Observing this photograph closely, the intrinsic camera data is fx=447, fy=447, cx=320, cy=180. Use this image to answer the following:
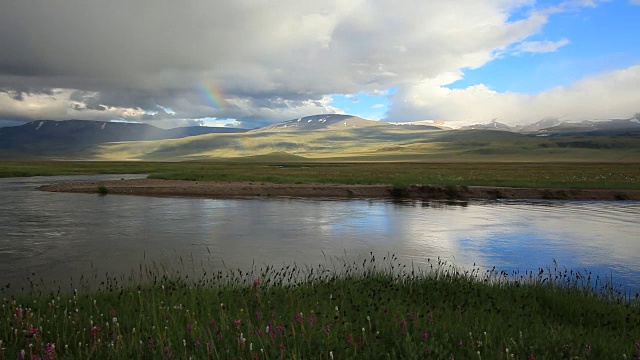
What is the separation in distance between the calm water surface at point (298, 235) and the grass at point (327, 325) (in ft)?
21.8

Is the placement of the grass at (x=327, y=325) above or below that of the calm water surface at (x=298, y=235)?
above

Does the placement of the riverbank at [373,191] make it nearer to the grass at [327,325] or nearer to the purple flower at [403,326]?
the grass at [327,325]

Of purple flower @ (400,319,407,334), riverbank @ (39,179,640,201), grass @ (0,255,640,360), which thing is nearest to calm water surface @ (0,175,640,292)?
grass @ (0,255,640,360)

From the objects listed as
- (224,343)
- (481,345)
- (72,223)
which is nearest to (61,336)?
(224,343)

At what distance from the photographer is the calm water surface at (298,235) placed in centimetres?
1977

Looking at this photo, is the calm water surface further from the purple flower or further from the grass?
the purple flower

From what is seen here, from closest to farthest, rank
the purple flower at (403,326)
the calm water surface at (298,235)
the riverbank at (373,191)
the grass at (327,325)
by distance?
1. the grass at (327,325)
2. the purple flower at (403,326)
3. the calm water surface at (298,235)
4. the riverbank at (373,191)

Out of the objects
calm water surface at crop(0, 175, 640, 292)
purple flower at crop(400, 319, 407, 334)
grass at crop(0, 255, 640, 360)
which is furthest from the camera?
calm water surface at crop(0, 175, 640, 292)

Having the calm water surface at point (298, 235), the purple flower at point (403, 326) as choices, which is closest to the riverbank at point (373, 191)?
the calm water surface at point (298, 235)

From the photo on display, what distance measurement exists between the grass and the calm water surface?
6659 millimetres

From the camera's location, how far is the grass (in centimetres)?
704

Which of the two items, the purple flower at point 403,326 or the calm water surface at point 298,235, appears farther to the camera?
the calm water surface at point 298,235

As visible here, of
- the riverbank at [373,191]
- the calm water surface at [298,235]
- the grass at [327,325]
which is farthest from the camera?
the riverbank at [373,191]

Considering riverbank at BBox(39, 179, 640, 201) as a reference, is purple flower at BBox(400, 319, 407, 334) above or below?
above
